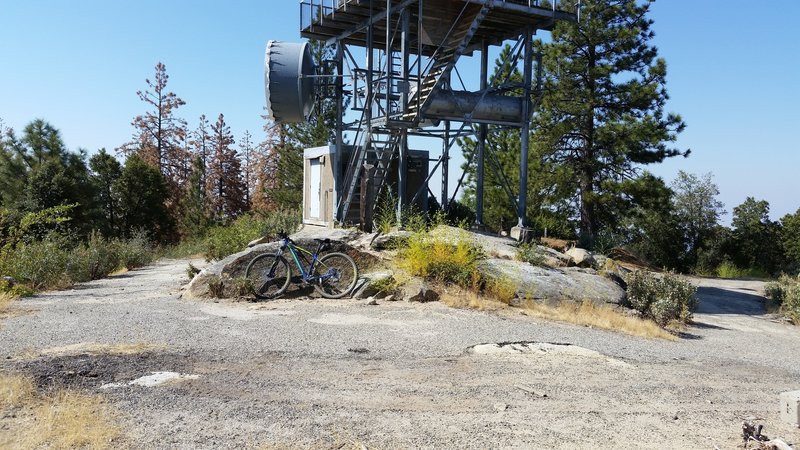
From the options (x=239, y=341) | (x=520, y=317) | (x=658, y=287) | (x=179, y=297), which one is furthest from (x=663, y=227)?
(x=239, y=341)

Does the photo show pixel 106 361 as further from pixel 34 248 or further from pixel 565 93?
pixel 565 93

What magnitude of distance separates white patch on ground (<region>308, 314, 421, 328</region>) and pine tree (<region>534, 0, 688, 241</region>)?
18.8 m

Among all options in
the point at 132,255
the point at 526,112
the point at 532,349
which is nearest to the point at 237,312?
the point at 532,349

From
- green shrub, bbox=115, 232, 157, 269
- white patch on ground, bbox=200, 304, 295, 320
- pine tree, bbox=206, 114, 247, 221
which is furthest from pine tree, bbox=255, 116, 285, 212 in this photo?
white patch on ground, bbox=200, 304, 295, 320

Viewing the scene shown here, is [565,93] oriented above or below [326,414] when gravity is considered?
above

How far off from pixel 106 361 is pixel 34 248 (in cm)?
1033

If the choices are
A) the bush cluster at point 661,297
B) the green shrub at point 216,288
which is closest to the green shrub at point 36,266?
the green shrub at point 216,288

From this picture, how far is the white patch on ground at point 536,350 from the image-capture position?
28.1 feet

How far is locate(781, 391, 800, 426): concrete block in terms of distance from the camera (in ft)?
20.0

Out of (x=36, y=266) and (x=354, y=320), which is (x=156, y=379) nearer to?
(x=354, y=320)

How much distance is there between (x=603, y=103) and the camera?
93.1 ft

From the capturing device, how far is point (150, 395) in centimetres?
620

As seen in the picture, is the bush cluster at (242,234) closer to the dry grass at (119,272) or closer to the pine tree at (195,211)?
the dry grass at (119,272)

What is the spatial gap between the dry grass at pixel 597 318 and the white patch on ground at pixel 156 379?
6745mm
